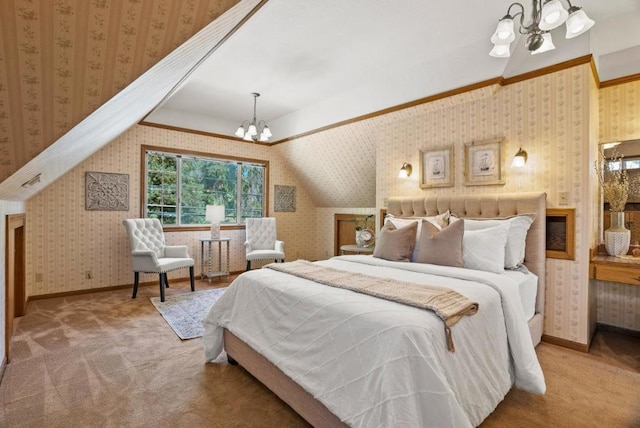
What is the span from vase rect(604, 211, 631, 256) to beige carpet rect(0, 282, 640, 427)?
2.69 feet

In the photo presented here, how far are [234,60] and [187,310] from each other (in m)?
2.75

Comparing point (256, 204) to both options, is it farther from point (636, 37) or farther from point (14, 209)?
point (636, 37)

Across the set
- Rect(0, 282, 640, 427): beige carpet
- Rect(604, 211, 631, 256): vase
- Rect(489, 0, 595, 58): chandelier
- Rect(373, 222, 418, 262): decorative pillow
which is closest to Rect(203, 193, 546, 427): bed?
Rect(0, 282, 640, 427): beige carpet

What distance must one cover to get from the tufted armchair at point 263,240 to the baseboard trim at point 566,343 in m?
3.51

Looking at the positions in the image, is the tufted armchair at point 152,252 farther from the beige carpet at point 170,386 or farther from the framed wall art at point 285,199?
the framed wall art at point 285,199

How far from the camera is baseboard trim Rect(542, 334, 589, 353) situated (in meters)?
2.65

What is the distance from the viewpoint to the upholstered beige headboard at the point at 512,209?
2830 mm

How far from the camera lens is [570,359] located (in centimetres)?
252

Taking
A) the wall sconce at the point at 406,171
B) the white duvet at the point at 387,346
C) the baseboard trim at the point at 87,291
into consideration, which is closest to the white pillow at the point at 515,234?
the white duvet at the point at 387,346

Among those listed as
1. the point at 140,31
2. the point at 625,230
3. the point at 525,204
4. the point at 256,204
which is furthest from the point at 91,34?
the point at 256,204

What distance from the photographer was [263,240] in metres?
5.41

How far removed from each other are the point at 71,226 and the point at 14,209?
1.22 meters

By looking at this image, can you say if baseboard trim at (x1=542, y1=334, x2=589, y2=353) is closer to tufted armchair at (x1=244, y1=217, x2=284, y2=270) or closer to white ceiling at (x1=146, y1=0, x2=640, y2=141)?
white ceiling at (x1=146, y1=0, x2=640, y2=141)

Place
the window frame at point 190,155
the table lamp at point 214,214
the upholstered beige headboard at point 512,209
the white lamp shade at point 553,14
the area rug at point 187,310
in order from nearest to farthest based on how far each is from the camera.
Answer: the white lamp shade at point 553,14
the upholstered beige headboard at point 512,209
the area rug at point 187,310
the window frame at point 190,155
the table lamp at point 214,214
